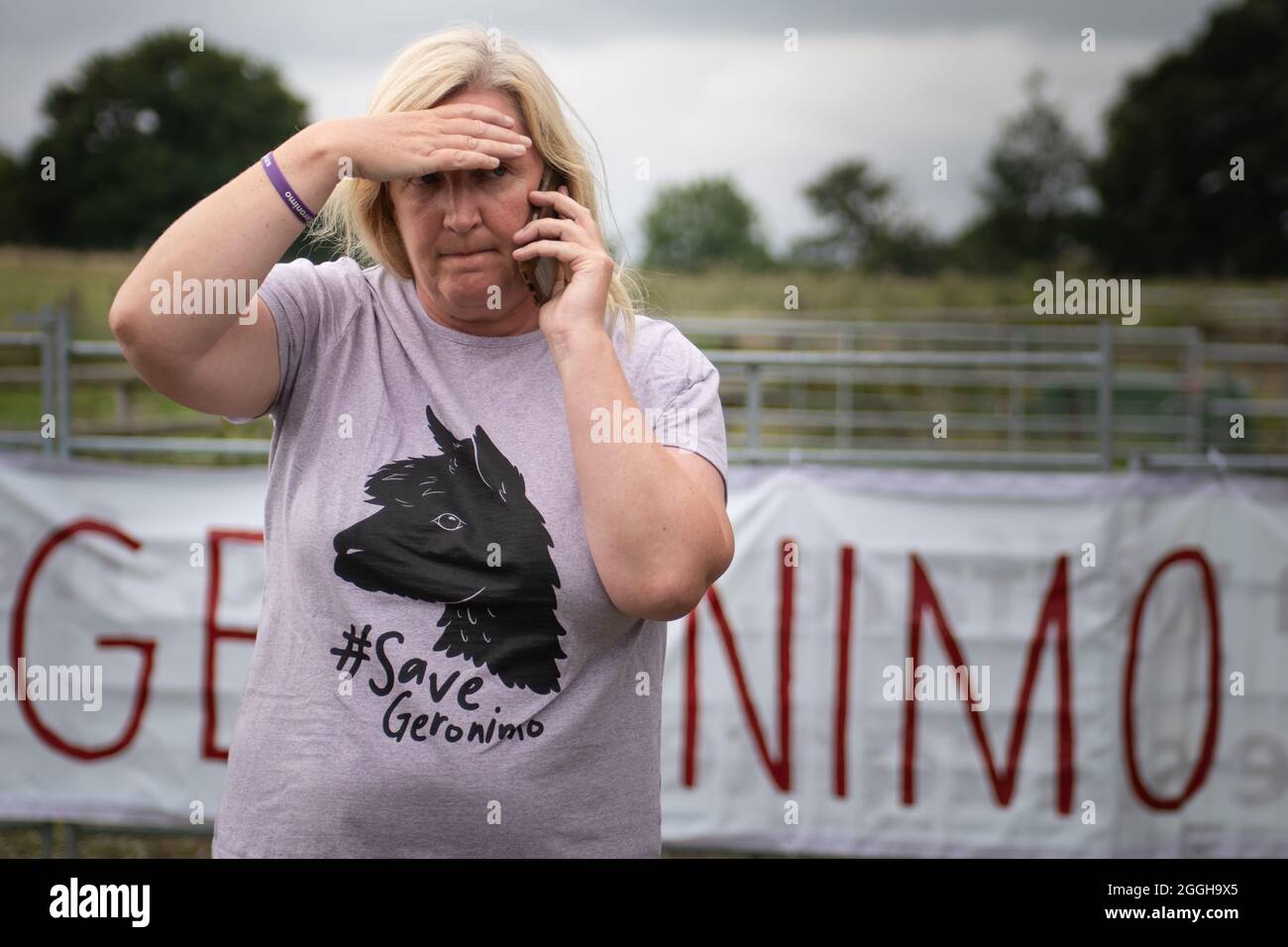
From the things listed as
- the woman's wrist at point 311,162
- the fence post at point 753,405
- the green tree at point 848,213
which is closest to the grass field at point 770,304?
the fence post at point 753,405

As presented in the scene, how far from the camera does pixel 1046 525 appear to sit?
483 cm

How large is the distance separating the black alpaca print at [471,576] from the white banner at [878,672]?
126 inches

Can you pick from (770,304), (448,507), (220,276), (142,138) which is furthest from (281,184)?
(142,138)

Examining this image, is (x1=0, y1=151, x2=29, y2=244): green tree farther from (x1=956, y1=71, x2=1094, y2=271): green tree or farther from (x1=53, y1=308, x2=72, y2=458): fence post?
(x1=53, y1=308, x2=72, y2=458): fence post

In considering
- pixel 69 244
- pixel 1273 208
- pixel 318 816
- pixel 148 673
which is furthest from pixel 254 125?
pixel 318 816

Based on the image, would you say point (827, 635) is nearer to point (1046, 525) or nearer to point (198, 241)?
point (1046, 525)

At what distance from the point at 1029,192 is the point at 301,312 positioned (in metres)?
58.9

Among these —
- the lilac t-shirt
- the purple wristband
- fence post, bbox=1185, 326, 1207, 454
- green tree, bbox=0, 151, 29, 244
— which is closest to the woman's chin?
the lilac t-shirt

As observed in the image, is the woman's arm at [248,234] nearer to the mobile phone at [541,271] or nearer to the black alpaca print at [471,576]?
the mobile phone at [541,271]

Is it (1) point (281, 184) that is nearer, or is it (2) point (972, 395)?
(1) point (281, 184)

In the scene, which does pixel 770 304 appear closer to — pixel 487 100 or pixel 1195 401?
pixel 1195 401

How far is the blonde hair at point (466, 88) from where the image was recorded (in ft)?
5.43

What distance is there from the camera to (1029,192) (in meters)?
55.8

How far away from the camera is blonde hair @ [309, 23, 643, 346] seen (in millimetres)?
1654
